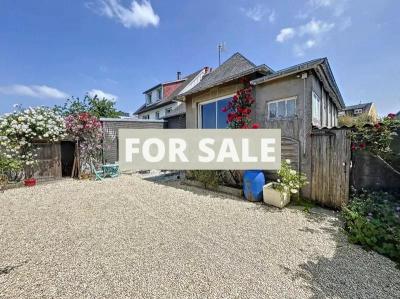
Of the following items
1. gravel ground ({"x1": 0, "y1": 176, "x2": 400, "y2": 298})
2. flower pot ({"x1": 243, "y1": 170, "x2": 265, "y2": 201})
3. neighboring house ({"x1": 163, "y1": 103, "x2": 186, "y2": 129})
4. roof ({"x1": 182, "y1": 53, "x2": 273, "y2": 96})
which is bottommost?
gravel ground ({"x1": 0, "y1": 176, "x2": 400, "y2": 298})

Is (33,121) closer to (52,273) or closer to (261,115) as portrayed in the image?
(52,273)

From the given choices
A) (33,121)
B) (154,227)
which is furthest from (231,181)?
(33,121)

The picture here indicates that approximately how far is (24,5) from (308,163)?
31.9ft

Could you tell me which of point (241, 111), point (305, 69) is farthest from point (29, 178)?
point (305, 69)

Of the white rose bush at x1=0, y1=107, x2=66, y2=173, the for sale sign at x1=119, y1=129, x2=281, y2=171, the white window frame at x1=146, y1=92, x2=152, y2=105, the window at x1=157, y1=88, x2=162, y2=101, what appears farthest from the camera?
the white window frame at x1=146, y1=92, x2=152, y2=105

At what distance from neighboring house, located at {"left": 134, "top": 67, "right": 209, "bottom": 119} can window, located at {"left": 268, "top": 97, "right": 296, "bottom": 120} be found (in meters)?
13.2

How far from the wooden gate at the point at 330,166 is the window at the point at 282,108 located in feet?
3.19

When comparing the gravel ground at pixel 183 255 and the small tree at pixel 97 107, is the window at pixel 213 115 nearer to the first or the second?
the gravel ground at pixel 183 255

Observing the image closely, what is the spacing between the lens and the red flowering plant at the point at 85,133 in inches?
360

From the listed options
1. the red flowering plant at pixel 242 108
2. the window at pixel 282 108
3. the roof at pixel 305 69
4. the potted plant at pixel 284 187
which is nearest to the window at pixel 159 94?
the red flowering plant at pixel 242 108

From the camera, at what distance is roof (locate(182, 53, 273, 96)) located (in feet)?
20.9

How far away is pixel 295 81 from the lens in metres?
5.60

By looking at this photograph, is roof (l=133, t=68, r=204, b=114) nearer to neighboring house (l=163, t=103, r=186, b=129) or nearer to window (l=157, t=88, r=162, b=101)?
window (l=157, t=88, r=162, b=101)

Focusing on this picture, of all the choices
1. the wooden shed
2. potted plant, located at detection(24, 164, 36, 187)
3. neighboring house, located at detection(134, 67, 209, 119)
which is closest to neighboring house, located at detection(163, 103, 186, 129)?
neighboring house, located at detection(134, 67, 209, 119)
